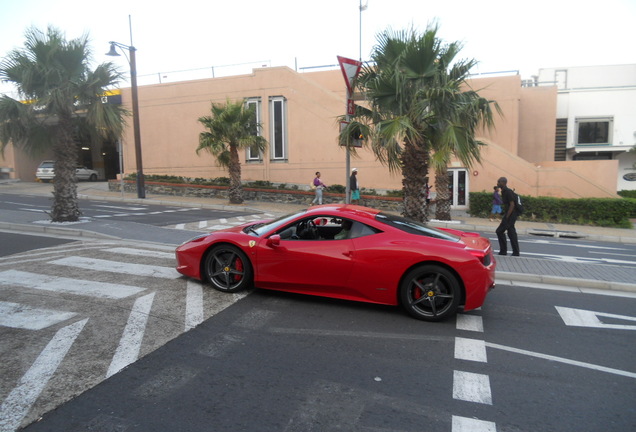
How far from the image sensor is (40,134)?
12.3 m

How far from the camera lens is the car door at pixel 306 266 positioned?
5.32m

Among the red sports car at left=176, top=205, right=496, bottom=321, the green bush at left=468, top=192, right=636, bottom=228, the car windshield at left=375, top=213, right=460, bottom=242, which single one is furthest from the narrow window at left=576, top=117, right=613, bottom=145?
the car windshield at left=375, top=213, right=460, bottom=242

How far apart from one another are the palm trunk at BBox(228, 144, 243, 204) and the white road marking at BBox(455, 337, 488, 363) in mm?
16511

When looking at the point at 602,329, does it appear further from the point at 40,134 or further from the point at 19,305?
the point at 40,134

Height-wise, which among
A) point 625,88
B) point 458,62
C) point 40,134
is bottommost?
point 40,134

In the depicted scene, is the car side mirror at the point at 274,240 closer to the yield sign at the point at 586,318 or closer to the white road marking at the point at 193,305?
the white road marking at the point at 193,305

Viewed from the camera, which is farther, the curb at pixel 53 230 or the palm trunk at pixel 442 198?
the palm trunk at pixel 442 198

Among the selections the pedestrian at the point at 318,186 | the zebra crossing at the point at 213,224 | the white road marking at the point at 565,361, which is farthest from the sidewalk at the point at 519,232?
the white road marking at the point at 565,361

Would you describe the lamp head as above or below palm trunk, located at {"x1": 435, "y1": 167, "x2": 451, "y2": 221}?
above

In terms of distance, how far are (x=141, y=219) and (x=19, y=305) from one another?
921 cm

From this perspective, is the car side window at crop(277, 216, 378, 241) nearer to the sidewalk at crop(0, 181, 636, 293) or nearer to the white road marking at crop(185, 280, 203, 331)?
the white road marking at crop(185, 280, 203, 331)

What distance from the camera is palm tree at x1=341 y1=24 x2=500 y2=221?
8516 millimetres

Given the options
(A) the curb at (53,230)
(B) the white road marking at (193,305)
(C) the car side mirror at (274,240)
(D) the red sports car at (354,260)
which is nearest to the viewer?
(B) the white road marking at (193,305)

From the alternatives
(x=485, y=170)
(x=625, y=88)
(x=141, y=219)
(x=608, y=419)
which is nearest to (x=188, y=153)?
(x=141, y=219)
